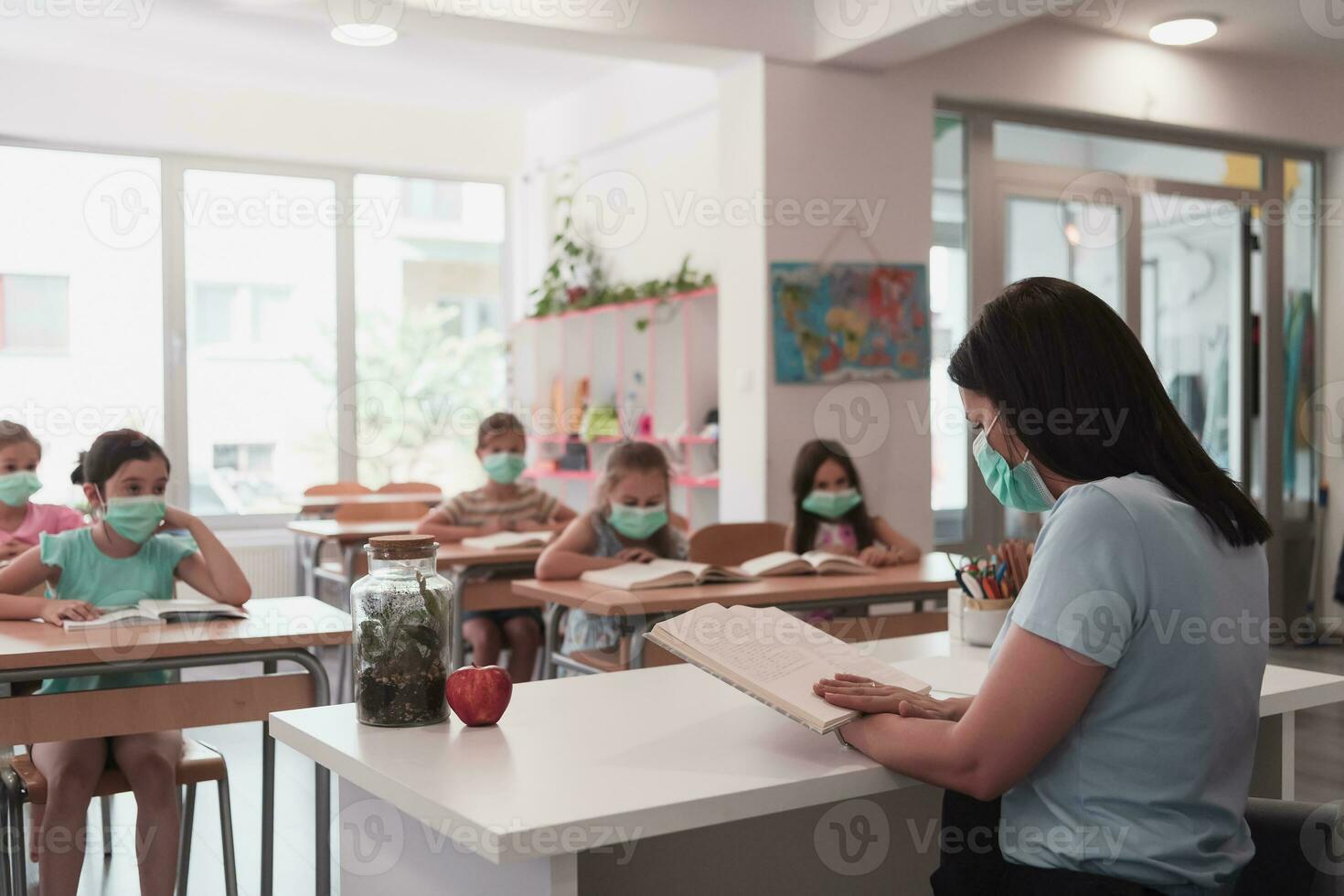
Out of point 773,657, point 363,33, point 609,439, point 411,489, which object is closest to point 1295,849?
point 773,657

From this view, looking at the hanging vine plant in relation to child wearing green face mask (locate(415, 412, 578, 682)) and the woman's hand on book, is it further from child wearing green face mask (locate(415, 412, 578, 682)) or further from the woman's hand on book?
the woman's hand on book

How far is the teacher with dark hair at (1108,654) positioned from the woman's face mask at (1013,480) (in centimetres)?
7

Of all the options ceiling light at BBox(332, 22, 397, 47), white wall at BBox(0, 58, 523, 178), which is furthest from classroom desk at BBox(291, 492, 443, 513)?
white wall at BBox(0, 58, 523, 178)

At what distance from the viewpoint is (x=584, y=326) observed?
673 cm

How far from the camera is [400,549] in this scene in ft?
5.00

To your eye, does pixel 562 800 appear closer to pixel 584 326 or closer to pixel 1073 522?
pixel 1073 522

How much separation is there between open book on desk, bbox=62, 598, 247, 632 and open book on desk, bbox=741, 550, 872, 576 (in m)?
1.38

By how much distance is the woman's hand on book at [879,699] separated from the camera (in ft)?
4.63

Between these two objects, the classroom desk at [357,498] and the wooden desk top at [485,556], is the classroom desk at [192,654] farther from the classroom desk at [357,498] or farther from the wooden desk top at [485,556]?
the classroom desk at [357,498]

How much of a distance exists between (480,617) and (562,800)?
10.5ft

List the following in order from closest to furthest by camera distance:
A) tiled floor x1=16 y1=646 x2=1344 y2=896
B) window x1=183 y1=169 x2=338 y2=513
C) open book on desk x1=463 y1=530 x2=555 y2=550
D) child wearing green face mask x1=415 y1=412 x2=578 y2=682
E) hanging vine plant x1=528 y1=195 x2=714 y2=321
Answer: tiled floor x1=16 y1=646 x2=1344 y2=896
open book on desk x1=463 y1=530 x2=555 y2=550
child wearing green face mask x1=415 y1=412 x2=578 y2=682
hanging vine plant x1=528 y1=195 x2=714 y2=321
window x1=183 y1=169 x2=338 y2=513

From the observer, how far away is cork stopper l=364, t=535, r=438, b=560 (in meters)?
A: 1.52

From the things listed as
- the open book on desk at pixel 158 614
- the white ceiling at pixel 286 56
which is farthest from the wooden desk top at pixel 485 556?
the white ceiling at pixel 286 56

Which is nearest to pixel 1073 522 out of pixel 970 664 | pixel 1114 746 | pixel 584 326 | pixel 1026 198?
pixel 1114 746
